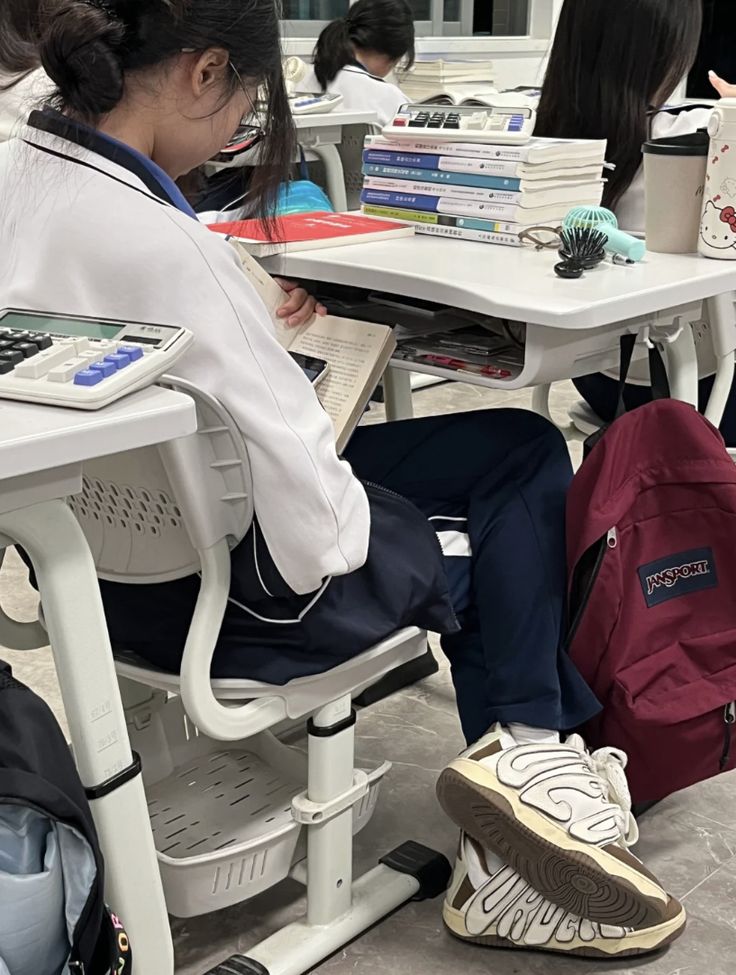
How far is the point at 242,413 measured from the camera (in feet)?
3.32

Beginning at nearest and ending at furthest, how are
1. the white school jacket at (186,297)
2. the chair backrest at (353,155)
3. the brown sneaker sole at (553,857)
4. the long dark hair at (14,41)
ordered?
1. the white school jacket at (186,297)
2. the brown sneaker sole at (553,857)
3. the long dark hair at (14,41)
4. the chair backrest at (353,155)

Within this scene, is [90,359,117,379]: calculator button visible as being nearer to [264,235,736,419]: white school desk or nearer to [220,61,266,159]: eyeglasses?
[220,61,266,159]: eyeglasses

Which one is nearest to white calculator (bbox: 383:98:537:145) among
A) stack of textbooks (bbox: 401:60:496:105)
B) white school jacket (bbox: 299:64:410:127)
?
white school jacket (bbox: 299:64:410:127)

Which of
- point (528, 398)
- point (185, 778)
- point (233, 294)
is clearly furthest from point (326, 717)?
point (528, 398)

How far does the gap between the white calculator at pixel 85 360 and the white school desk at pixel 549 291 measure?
0.49m

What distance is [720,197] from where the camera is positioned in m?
1.54

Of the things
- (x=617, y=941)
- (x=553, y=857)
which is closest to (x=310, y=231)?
(x=553, y=857)

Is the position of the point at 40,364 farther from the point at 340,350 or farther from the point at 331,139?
the point at 331,139

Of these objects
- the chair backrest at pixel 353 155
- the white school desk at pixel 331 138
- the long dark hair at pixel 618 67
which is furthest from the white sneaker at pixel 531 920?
the chair backrest at pixel 353 155

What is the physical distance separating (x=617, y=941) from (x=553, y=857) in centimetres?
18

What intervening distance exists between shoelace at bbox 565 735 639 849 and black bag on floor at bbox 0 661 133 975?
24.6 inches

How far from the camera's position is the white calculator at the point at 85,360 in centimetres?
84

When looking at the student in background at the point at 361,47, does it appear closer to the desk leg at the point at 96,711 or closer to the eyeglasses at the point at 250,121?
the eyeglasses at the point at 250,121

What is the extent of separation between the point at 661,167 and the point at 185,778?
40.1 inches
